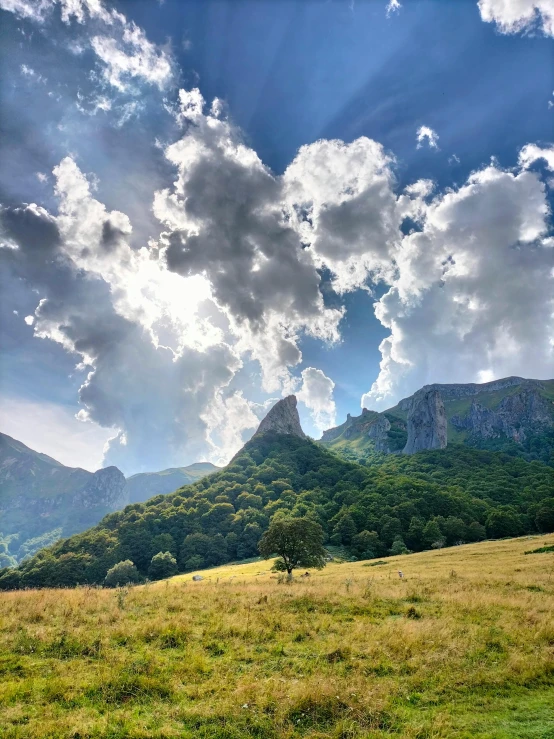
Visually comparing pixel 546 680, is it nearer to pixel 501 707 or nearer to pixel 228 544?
pixel 501 707

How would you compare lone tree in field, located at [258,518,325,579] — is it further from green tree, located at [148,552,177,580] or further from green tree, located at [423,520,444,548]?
green tree, located at [148,552,177,580]

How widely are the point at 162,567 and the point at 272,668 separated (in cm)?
10579

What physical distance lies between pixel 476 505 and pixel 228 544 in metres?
85.0

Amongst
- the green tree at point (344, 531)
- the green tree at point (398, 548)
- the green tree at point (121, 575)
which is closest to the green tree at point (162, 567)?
the green tree at point (121, 575)

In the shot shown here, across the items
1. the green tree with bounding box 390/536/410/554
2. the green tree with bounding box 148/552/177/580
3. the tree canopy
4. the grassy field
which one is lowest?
the green tree with bounding box 148/552/177/580

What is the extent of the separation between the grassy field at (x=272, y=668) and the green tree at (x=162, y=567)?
95.3m

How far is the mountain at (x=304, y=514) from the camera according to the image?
333 ft

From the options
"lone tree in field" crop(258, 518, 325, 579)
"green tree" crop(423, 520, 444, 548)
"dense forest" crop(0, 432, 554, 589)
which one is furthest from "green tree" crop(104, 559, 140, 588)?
"green tree" crop(423, 520, 444, 548)

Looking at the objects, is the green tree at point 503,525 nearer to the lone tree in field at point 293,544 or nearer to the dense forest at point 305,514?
the dense forest at point 305,514

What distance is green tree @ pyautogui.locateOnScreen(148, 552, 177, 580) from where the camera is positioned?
327ft

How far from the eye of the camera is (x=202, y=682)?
1000cm

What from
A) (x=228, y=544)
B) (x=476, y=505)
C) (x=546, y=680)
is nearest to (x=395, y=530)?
(x=476, y=505)

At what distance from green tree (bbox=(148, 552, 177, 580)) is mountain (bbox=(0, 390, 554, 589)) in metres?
6.10

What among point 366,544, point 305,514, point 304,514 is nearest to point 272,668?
point 366,544
